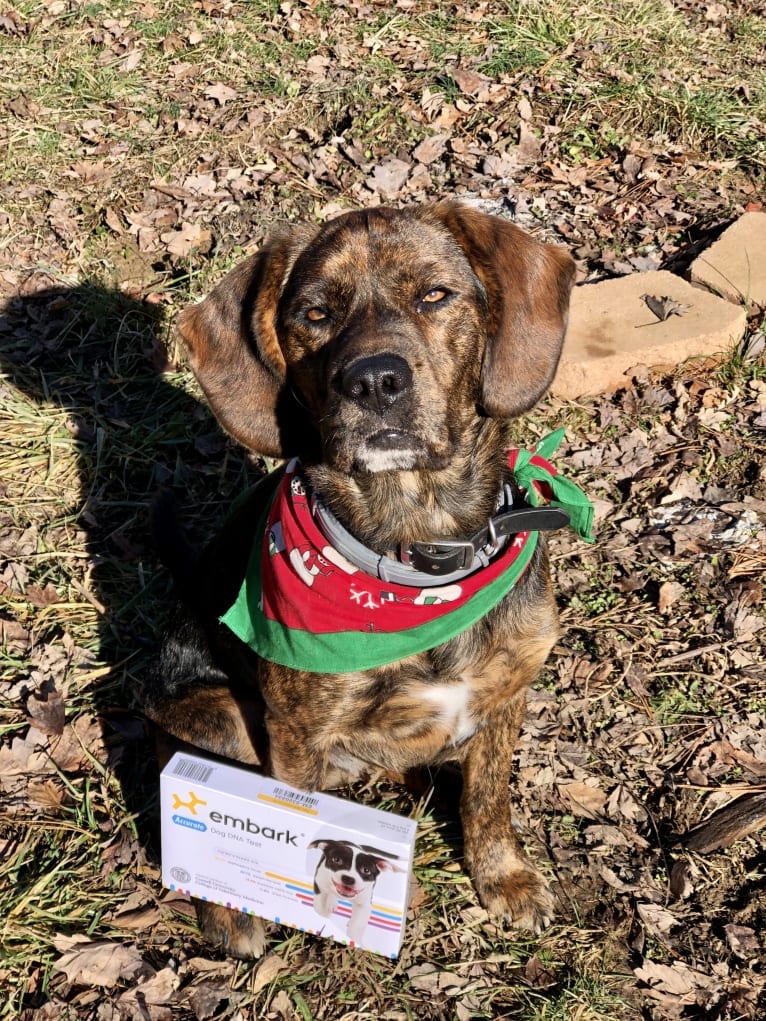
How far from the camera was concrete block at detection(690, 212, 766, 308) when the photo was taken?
5.54 m

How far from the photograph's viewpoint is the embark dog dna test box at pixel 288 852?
111 inches

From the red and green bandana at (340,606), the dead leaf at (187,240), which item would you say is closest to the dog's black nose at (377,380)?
the red and green bandana at (340,606)

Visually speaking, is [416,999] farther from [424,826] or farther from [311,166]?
[311,166]

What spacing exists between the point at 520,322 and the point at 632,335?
2500mm

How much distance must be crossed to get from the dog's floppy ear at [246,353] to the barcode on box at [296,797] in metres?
1.09

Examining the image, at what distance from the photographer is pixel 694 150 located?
22.3 feet

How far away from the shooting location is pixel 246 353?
317cm

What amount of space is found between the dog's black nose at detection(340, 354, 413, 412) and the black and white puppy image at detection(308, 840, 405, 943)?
1271 mm

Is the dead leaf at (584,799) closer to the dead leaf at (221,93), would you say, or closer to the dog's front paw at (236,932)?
the dog's front paw at (236,932)

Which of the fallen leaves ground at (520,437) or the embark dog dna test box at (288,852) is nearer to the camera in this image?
the embark dog dna test box at (288,852)

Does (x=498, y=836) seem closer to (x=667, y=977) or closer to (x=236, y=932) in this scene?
(x=667, y=977)

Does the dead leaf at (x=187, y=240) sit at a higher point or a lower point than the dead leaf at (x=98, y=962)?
higher

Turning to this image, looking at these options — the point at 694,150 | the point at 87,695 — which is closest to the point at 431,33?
the point at 694,150

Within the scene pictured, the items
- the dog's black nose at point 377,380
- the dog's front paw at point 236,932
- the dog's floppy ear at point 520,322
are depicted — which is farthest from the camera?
the dog's front paw at point 236,932
